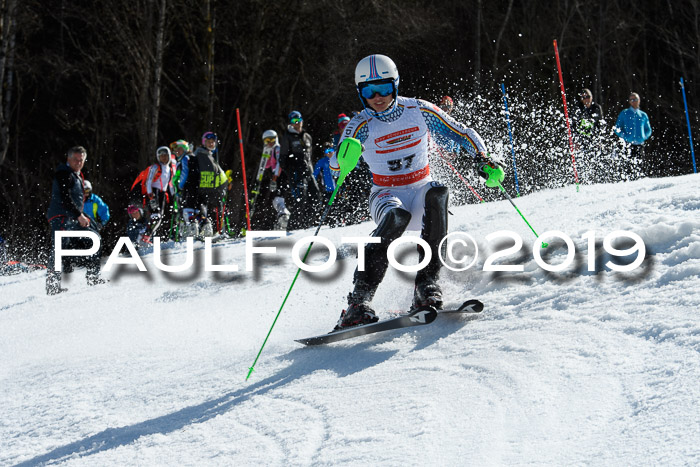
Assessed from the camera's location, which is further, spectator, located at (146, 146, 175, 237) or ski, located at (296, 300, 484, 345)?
spectator, located at (146, 146, 175, 237)

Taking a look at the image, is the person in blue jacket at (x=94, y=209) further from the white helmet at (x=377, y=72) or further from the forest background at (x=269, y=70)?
the forest background at (x=269, y=70)

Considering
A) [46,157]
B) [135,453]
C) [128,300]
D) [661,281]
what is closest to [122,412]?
[135,453]

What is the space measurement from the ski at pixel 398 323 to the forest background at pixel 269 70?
1236cm

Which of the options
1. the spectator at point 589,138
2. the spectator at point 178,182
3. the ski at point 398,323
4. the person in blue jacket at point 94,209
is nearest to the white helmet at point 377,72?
the ski at point 398,323

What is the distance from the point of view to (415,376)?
12.7 ft

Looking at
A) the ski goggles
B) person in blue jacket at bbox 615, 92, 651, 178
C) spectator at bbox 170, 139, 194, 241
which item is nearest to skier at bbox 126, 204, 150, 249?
spectator at bbox 170, 139, 194, 241

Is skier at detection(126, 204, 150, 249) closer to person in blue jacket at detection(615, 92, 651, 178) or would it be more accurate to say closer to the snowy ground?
the snowy ground

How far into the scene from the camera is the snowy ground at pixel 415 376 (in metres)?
3.09

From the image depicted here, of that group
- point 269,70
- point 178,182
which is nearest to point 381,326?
point 178,182

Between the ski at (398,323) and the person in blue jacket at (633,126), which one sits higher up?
the person in blue jacket at (633,126)

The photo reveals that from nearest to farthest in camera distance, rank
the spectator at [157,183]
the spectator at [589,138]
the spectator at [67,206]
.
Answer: the spectator at [67,206], the spectator at [589,138], the spectator at [157,183]

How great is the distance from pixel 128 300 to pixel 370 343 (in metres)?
3.57

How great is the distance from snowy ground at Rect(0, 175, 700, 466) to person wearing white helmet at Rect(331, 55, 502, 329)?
27 cm

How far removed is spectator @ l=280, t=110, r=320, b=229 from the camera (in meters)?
11.9
